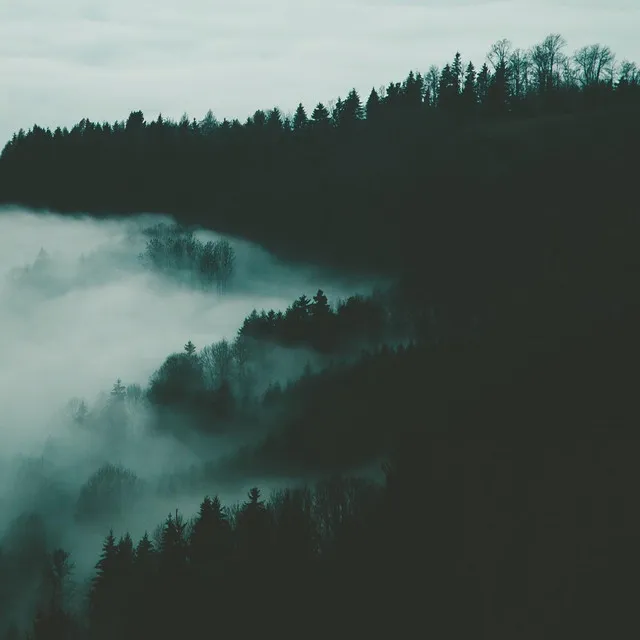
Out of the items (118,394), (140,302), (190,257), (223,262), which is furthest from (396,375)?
(140,302)

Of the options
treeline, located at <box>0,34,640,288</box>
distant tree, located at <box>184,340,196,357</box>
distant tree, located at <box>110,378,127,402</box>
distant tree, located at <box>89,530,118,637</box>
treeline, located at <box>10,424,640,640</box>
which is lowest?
distant tree, located at <box>89,530,118,637</box>

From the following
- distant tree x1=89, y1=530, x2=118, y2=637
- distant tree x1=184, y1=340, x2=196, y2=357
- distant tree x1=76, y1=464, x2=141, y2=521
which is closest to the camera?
distant tree x1=89, y1=530, x2=118, y2=637

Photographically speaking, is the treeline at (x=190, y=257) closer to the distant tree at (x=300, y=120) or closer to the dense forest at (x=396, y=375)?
the dense forest at (x=396, y=375)

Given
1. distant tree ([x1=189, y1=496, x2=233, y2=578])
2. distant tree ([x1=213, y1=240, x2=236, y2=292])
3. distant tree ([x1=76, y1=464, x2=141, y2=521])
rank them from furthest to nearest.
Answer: distant tree ([x1=213, y1=240, x2=236, y2=292]) < distant tree ([x1=76, y1=464, x2=141, y2=521]) < distant tree ([x1=189, y1=496, x2=233, y2=578])

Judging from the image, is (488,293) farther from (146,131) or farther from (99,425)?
(146,131)

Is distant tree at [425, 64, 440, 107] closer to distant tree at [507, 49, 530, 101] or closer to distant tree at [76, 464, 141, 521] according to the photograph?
distant tree at [507, 49, 530, 101]

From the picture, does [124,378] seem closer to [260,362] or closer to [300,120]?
[260,362]

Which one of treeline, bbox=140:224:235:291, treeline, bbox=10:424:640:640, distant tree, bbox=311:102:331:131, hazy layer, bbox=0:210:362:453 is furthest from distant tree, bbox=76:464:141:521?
distant tree, bbox=311:102:331:131

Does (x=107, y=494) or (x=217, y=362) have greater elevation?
(x=217, y=362)

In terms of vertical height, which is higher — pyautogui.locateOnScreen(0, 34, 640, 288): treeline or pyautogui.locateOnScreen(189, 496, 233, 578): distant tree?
pyautogui.locateOnScreen(0, 34, 640, 288): treeline
